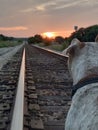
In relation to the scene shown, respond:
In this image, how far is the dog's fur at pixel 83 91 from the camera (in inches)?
141

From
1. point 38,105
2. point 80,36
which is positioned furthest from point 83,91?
point 80,36

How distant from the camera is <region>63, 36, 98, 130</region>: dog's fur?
11.8 ft

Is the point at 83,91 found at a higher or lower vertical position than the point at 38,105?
higher

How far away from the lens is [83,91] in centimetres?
400

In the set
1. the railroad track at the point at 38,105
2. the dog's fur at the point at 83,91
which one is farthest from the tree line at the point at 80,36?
the dog's fur at the point at 83,91

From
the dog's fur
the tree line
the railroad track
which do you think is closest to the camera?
the dog's fur

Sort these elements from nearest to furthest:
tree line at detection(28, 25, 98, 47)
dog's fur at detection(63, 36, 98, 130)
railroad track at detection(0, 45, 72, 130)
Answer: dog's fur at detection(63, 36, 98, 130) → railroad track at detection(0, 45, 72, 130) → tree line at detection(28, 25, 98, 47)

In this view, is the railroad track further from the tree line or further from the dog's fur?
the tree line

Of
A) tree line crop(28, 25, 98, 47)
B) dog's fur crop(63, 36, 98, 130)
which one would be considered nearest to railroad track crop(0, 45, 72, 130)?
dog's fur crop(63, 36, 98, 130)

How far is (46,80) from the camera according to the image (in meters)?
10.8

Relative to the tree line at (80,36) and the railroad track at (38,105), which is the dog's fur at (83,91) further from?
the tree line at (80,36)

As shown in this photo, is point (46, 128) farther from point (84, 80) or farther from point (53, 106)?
point (84, 80)

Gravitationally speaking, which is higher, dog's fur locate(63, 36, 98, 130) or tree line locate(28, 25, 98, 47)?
dog's fur locate(63, 36, 98, 130)

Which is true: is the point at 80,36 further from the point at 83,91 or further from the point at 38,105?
the point at 83,91
